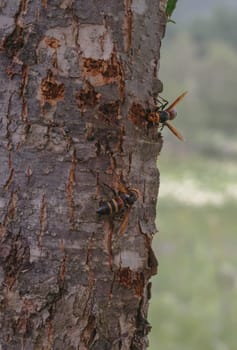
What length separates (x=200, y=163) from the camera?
1181cm

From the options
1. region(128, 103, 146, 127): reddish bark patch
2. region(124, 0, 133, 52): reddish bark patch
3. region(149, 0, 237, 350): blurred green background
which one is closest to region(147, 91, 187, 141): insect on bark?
region(128, 103, 146, 127): reddish bark patch

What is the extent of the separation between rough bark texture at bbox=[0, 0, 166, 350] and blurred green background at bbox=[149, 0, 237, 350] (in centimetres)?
453

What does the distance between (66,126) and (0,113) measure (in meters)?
0.10

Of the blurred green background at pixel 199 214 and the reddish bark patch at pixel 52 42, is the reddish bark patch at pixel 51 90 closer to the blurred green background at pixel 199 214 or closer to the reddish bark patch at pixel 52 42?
the reddish bark patch at pixel 52 42

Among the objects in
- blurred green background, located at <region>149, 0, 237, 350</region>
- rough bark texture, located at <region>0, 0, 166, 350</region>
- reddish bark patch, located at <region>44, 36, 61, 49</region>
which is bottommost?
rough bark texture, located at <region>0, 0, 166, 350</region>

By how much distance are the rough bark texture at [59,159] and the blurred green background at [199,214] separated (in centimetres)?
453

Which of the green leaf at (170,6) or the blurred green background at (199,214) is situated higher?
the blurred green background at (199,214)

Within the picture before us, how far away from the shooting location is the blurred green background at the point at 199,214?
19.1 ft

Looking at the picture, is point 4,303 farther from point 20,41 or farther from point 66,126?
point 20,41

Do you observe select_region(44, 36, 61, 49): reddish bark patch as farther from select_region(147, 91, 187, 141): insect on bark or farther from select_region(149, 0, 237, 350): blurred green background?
select_region(149, 0, 237, 350): blurred green background

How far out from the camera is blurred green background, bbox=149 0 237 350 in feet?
19.1

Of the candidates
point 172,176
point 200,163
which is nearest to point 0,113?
point 172,176

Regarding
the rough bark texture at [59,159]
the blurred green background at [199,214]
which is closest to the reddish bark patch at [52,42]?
the rough bark texture at [59,159]

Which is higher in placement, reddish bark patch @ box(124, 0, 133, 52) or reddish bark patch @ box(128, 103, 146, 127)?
reddish bark patch @ box(124, 0, 133, 52)
